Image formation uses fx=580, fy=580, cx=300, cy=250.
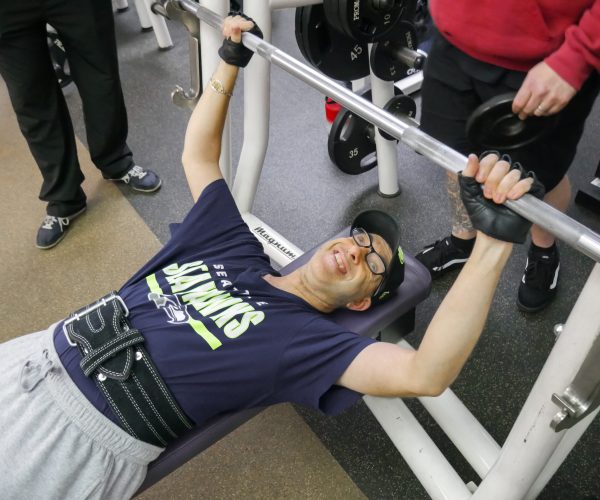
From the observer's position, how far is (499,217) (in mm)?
871

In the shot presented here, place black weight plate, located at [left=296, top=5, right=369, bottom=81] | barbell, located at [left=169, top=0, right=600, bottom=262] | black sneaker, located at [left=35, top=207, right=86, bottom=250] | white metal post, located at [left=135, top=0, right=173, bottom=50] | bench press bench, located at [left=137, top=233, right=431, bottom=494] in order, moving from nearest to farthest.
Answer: barbell, located at [left=169, top=0, right=600, bottom=262], bench press bench, located at [left=137, top=233, right=431, bottom=494], black weight plate, located at [left=296, top=5, right=369, bottom=81], black sneaker, located at [left=35, top=207, right=86, bottom=250], white metal post, located at [left=135, top=0, right=173, bottom=50]

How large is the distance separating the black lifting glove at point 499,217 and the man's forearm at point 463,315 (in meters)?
0.02

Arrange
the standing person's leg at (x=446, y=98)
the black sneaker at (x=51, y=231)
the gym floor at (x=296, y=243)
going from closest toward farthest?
1. the standing person's leg at (x=446, y=98)
2. the gym floor at (x=296, y=243)
3. the black sneaker at (x=51, y=231)

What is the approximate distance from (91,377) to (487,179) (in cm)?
84

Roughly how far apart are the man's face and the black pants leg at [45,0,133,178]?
4.14 ft

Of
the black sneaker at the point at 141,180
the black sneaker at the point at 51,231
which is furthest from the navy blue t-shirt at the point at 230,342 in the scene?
the black sneaker at the point at 141,180

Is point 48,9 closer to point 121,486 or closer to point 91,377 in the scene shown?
point 91,377

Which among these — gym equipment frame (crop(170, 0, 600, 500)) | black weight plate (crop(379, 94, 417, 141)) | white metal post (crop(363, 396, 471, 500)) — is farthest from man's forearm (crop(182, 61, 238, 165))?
white metal post (crop(363, 396, 471, 500))

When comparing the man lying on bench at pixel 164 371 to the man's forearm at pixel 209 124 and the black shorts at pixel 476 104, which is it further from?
the black shorts at pixel 476 104

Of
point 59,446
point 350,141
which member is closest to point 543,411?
point 59,446

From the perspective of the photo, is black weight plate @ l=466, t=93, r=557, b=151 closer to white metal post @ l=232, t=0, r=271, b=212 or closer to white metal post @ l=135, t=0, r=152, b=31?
white metal post @ l=232, t=0, r=271, b=212

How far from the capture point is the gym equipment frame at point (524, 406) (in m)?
0.86

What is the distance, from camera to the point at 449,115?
1.53m

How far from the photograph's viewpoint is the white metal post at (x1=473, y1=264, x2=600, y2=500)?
2.86ft
